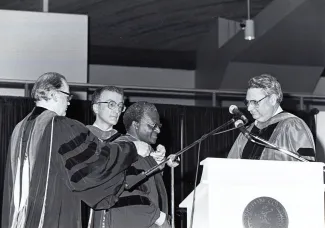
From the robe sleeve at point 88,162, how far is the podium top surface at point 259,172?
626 mm

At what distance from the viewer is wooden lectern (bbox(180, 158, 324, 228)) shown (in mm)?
4035

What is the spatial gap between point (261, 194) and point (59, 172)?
1.29 metres

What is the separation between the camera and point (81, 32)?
27.9 feet

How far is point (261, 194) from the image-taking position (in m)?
4.07

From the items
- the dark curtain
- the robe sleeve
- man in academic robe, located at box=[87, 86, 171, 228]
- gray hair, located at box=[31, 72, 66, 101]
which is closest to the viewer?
Answer: the robe sleeve

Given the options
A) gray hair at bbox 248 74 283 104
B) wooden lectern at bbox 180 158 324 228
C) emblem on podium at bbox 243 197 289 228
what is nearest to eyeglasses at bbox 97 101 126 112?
gray hair at bbox 248 74 283 104

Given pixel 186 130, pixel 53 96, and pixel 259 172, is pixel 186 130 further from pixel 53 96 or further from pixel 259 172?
pixel 259 172

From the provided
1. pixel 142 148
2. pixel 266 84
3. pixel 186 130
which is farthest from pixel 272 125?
pixel 186 130

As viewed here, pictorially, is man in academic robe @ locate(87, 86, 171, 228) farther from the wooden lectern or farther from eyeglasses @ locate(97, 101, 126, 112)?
the wooden lectern

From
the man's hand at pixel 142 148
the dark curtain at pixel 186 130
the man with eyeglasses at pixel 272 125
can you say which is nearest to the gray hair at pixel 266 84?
the man with eyeglasses at pixel 272 125

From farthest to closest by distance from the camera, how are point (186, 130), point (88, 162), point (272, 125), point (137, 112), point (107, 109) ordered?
point (186, 130) → point (107, 109) → point (272, 125) → point (137, 112) → point (88, 162)

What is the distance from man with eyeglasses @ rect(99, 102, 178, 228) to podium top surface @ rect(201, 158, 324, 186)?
0.55 meters

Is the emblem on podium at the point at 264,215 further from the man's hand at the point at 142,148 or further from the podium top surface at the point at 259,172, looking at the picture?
Answer: the man's hand at the point at 142,148

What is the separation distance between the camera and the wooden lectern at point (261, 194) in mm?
4035
